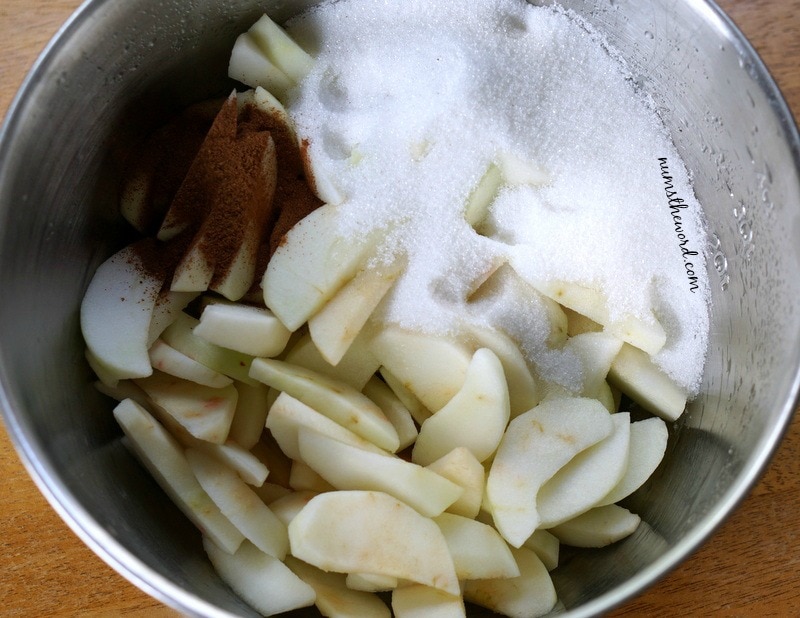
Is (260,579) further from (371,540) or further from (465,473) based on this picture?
(465,473)

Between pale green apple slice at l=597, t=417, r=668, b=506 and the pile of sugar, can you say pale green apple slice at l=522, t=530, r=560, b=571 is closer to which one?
pale green apple slice at l=597, t=417, r=668, b=506

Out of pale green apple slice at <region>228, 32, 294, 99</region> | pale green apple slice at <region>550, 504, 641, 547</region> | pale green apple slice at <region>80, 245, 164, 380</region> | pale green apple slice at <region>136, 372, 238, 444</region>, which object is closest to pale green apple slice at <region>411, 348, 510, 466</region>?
pale green apple slice at <region>550, 504, 641, 547</region>

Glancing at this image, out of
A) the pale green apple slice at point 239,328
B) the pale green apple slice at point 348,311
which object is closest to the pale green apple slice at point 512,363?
the pale green apple slice at point 348,311

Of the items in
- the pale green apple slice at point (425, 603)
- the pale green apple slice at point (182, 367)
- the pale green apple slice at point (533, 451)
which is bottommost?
the pale green apple slice at point (182, 367)

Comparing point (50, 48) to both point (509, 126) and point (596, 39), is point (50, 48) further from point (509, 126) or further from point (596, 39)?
point (596, 39)

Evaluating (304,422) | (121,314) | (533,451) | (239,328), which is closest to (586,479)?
(533,451)

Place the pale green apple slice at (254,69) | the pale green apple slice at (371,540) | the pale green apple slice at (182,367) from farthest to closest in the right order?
the pale green apple slice at (254,69), the pale green apple slice at (182,367), the pale green apple slice at (371,540)

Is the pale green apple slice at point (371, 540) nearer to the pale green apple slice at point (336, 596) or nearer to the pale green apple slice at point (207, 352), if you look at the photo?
the pale green apple slice at point (336, 596)
